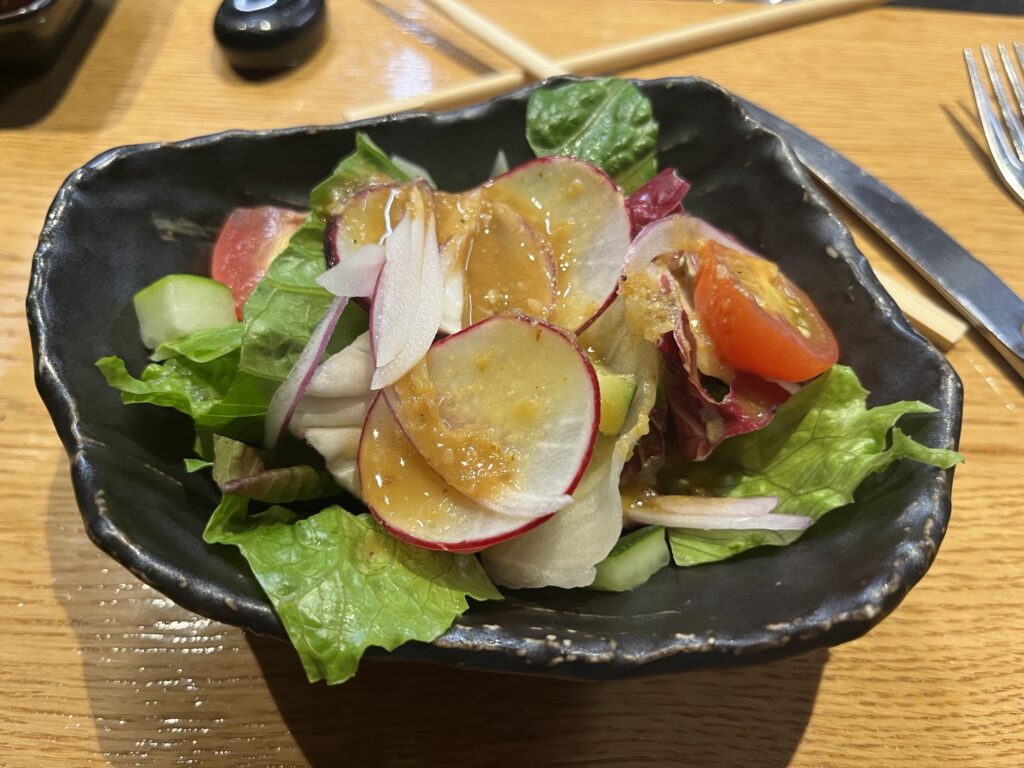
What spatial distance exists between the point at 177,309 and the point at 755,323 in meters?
1.15

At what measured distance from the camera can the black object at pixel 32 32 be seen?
7.76ft

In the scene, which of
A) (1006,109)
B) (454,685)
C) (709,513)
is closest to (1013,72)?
(1006,109)

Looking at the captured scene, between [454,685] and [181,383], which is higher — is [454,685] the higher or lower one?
the lower one

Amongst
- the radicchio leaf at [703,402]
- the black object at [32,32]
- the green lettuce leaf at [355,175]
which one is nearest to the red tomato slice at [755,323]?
the radicchio leaf at [703,402]

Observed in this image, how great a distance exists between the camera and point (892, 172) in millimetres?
2486

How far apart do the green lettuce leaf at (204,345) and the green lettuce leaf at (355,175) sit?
35 cm

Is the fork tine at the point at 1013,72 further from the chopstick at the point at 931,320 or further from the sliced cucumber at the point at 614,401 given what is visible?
the sliced cucumber at the point at 614,401

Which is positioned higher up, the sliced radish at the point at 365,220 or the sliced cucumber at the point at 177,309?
the sliced radish at the point at 365,220

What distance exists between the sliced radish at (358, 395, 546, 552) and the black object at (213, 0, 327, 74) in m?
2.00

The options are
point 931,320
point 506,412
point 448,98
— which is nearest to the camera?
point 506,412

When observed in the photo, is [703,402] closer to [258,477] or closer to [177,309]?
[258,477]

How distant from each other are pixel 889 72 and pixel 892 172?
648mm

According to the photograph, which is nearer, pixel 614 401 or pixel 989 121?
pixel 614 401

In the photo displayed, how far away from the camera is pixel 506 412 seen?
1286 mm
